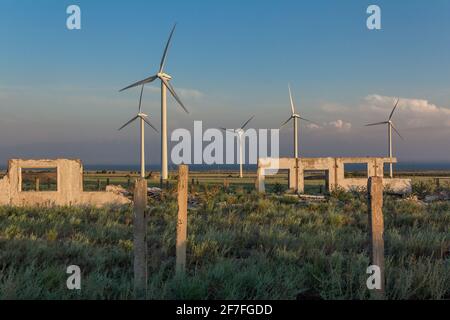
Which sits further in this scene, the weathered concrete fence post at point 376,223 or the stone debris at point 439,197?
the stone debris at point 439,197

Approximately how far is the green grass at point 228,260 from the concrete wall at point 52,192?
357 centimetres

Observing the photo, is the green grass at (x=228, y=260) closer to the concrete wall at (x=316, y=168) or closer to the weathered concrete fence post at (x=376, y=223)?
the weathered concrete fence post at (x=376, y=223)

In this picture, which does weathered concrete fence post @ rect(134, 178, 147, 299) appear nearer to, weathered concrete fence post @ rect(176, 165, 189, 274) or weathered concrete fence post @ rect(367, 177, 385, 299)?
weathered concrete fence post @ rect(176, 165, 189, 274)

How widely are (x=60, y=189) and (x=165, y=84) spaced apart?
59.5 feet

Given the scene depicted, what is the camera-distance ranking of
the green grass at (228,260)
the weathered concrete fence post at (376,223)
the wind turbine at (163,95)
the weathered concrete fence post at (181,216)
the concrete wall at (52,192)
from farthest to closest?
the wind turbine at (163,95) → the concrete wall at (52,192) → the weathered concrete fence post at (181,216) → the green grass at (228,260) → the weathered concrete fence post at (376,223)

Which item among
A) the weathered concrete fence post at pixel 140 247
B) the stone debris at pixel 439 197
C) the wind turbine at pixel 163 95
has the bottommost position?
the stone debris at pixel 439 197

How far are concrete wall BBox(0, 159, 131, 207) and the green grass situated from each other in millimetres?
3575

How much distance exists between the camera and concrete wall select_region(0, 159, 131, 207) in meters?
19.5

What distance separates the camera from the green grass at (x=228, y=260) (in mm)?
5949

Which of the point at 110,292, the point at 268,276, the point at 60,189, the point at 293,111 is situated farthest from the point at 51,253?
the point at 293,111

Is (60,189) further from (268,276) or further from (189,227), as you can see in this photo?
(268,276)

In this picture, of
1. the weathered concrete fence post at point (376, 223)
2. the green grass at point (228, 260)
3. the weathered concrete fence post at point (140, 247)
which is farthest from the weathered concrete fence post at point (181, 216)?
the weathered concrete fence post at point (376, 223)

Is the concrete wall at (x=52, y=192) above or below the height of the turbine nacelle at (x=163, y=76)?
below

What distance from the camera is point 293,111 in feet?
147
